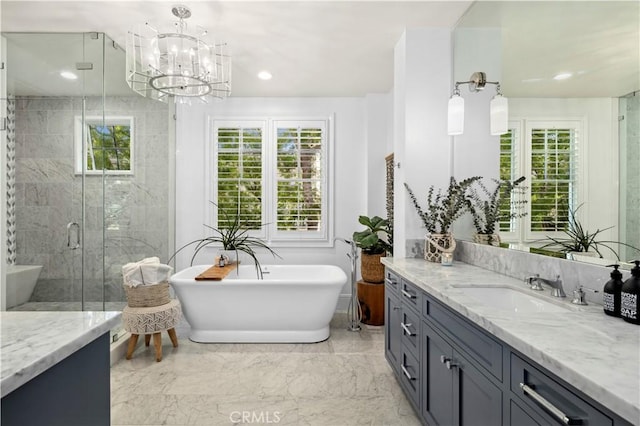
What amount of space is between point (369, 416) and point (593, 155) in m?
1.89

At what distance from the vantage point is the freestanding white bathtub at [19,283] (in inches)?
107

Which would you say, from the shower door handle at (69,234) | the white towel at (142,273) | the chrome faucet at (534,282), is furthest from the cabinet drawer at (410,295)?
the shower door handle at (69,234)

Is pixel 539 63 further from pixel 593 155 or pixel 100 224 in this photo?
pixel 100 224

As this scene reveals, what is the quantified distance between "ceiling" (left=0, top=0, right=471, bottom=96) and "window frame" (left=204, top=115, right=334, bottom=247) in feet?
3.13

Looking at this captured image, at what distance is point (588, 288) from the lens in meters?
1.46

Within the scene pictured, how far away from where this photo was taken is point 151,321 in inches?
112

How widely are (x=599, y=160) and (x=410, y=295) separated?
1.17 m

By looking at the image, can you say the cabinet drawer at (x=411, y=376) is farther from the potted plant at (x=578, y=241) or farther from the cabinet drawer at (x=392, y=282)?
the potted plant at (x=578, y=241)

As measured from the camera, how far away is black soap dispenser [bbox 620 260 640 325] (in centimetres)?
113

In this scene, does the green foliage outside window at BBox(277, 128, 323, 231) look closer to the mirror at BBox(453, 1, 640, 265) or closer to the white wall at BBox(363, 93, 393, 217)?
the white wall at BBox(363, 93, 393, 217)

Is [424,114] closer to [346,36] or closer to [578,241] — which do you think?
[346,36]

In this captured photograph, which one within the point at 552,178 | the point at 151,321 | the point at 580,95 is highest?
the point at 580,95

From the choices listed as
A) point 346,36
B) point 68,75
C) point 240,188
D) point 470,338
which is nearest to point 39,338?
point 470,338

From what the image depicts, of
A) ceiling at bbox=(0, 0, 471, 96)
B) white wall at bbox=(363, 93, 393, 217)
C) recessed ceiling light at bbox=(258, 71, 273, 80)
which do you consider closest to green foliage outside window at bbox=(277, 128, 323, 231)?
white wall at bbox=(363, 93, 393, 217)
